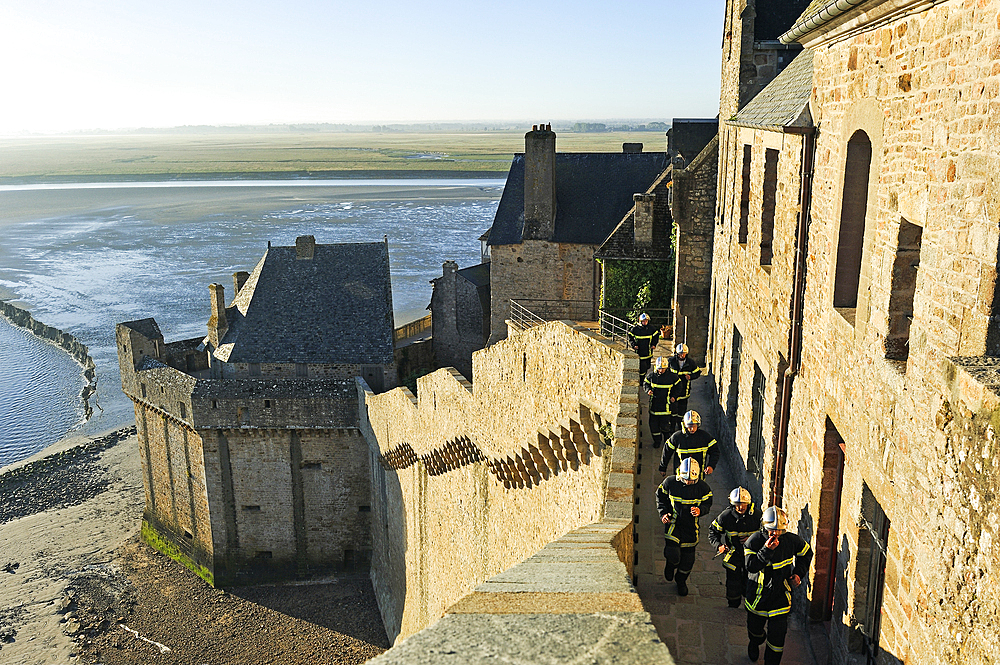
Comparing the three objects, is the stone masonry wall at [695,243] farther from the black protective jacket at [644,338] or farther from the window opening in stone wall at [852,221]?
the window opening in stone wall at [852,221]

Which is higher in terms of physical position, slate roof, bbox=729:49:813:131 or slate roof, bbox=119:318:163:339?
slate roof, bbox=729:49:813:131

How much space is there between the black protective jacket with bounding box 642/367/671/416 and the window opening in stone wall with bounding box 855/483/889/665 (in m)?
5.31

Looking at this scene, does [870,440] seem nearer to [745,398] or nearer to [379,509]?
[745,398]

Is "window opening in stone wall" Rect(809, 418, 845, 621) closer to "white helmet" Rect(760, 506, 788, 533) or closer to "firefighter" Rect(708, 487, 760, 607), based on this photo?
"firefighter" Rect(708, 487, 760, 607)

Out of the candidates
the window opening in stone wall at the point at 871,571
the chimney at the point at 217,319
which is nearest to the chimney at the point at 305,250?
the chimney at the point at 217,319

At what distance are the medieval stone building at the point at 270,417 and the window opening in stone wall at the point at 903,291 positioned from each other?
21.3 meters

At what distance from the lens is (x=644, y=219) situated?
2416 cm

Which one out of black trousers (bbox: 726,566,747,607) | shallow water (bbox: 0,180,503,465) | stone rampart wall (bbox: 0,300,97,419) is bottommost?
stone rampart wall (bbox: 0,300,97,419)

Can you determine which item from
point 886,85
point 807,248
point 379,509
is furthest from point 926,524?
point 379,509

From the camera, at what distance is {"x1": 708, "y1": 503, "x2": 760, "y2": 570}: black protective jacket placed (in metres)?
8.73

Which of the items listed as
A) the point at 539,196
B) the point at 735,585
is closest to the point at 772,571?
the point at 735,585

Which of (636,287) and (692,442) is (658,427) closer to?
(692,442)

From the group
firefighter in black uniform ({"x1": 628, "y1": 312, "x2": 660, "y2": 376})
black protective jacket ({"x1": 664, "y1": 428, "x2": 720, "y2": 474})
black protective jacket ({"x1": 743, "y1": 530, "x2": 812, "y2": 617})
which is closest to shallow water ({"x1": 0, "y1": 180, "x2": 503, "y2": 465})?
firefighter in black uniform ({"x1": 628, "y1": 312, "x2": 660, "y2": 376})

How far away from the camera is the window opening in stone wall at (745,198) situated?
14141 mm
